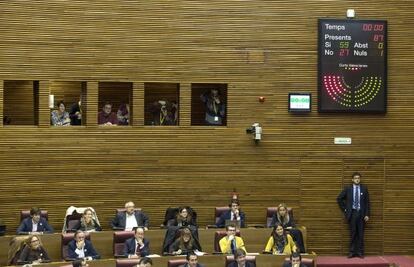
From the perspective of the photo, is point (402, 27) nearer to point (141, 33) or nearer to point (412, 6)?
point (412, 6)

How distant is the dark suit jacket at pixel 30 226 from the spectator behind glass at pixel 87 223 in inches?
18.6

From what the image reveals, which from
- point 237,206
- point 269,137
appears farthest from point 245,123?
point 237,206

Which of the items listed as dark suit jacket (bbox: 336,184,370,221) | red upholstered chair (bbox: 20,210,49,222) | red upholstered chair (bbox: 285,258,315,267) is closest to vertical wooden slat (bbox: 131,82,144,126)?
red upholstered chair (bbox: 20,210,49,222)

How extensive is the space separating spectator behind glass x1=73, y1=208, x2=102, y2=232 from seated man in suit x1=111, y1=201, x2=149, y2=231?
370 millimetres

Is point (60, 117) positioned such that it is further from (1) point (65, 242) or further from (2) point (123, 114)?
(1) point (65, 242)

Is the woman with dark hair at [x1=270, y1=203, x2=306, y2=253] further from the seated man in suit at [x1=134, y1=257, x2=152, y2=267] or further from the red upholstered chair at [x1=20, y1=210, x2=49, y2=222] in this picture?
the red upholstered chair at [x1=20, y1=210, x2=49, y2=222]

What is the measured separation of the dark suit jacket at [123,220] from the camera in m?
12.1

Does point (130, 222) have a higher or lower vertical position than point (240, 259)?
higher

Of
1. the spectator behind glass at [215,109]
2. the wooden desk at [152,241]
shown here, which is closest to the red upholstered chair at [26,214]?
the wooden desk at [152,241]

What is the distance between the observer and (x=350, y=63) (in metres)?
13.5

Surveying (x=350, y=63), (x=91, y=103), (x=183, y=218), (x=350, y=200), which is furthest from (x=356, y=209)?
(x=91, y=103)

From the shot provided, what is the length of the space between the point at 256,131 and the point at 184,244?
119 inches

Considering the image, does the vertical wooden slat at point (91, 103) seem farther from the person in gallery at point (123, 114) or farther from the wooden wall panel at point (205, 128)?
the person in gallery at point (123, 114)

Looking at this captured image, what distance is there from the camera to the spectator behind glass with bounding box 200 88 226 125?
44.5 ft
